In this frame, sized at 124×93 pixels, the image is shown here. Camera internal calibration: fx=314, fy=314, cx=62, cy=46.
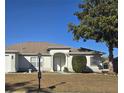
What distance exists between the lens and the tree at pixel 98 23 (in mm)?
28531

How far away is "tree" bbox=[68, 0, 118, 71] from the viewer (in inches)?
1123

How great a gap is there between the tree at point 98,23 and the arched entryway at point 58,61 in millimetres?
4790

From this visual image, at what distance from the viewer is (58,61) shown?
3603cm

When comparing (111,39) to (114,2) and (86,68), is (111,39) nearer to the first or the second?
(114,2)

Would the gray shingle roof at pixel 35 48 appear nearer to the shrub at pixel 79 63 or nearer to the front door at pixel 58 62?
the front door at pixel 58 62

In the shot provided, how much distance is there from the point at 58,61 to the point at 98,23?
29.0ft

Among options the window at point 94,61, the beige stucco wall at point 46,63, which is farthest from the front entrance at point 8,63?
the window at point 94,61

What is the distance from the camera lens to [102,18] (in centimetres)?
2886

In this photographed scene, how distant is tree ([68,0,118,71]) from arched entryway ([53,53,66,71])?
189 inches

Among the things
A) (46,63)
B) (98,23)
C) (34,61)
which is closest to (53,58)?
(46,63)

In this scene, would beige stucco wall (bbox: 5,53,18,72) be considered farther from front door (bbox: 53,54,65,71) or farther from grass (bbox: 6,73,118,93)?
grass (bbox: 6,73,118,93)

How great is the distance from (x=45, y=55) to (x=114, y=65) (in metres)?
7.84
